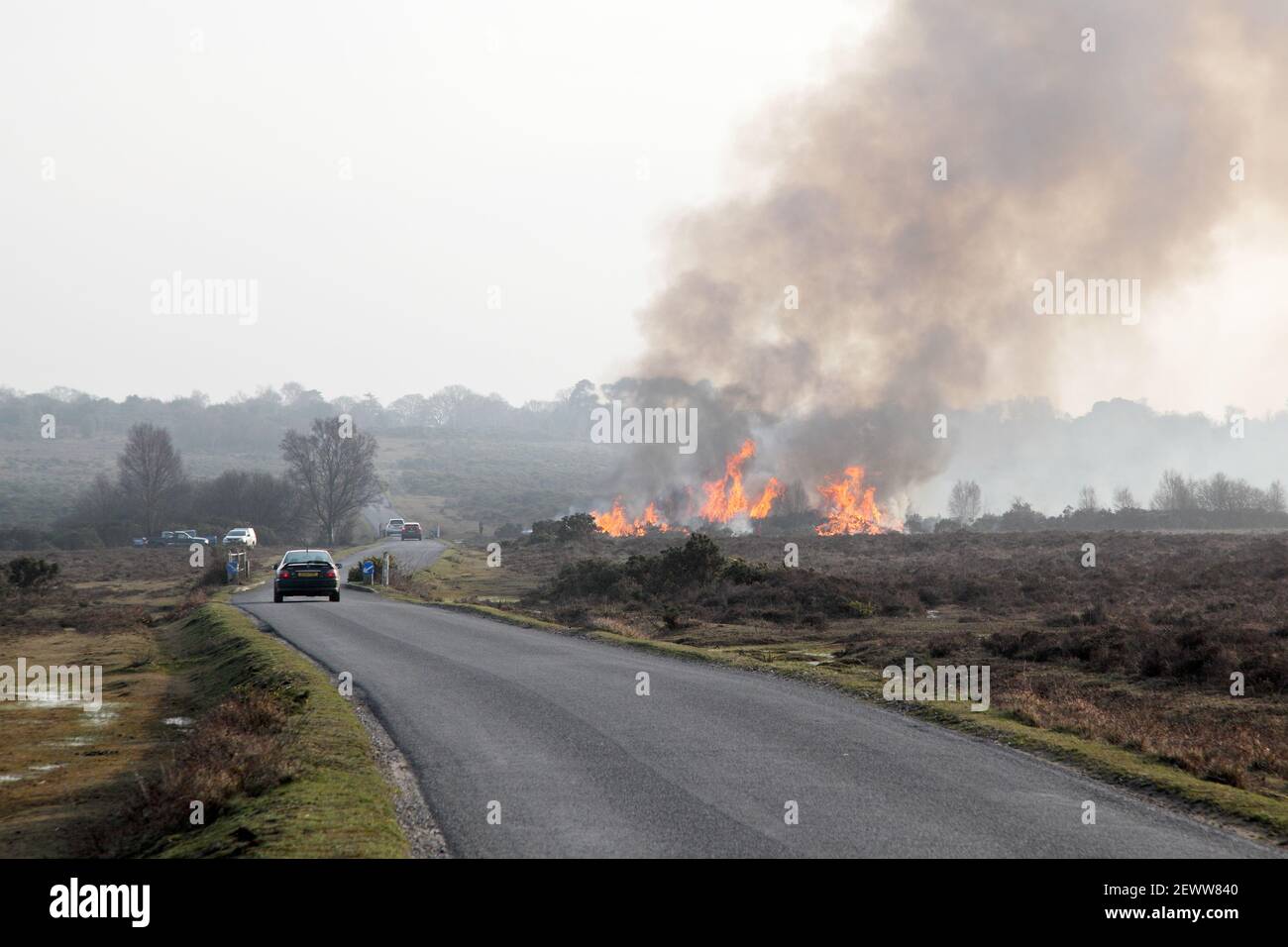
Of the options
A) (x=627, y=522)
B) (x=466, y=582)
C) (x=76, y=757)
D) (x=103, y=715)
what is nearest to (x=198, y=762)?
(x=76, y=757)

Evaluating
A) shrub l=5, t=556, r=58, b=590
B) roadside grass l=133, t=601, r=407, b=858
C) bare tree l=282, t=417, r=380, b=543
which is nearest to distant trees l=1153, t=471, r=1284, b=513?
bare tree l=282, t=417, r=380, b=543

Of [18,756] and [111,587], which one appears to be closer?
[18,756]

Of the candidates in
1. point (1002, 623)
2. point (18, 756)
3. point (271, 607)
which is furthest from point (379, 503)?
point (18, 756)

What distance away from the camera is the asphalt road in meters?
8.73

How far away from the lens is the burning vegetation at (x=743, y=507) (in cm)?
8581

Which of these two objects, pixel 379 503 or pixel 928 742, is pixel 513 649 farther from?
pixel 379 503

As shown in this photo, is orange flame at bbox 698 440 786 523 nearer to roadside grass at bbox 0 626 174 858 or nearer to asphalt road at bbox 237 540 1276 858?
roadside grass at bbox 0 626 174 858

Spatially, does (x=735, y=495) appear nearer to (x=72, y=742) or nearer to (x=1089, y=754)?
(x=72, y=742)

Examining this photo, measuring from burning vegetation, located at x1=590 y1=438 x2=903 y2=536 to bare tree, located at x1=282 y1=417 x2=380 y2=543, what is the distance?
26.7m

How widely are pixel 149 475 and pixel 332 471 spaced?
17884 mm

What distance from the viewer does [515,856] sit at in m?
8.10

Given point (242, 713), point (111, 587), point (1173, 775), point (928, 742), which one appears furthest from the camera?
point (111, 587)

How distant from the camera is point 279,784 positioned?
11.2 metres
